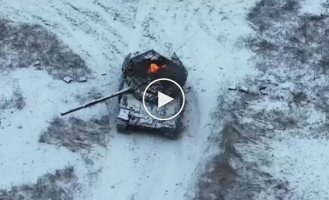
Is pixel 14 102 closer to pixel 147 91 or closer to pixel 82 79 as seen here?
pixel 82 79

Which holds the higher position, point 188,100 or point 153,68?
point 153,68

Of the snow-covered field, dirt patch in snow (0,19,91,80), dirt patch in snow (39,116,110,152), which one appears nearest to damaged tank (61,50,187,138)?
dirt patch in snow (39,116,110,152)

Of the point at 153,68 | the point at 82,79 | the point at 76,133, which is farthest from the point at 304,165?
the point at 82,79

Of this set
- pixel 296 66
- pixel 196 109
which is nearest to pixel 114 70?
pixel 196 109

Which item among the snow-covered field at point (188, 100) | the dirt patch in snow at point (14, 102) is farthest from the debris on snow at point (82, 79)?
the dirt patch in snow at point (14, 102)

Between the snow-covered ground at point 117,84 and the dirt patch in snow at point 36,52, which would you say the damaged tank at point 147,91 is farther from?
the dirt patch in snow at point 36,52

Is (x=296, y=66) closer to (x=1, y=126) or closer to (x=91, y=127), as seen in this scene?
(x=91, y=127)
